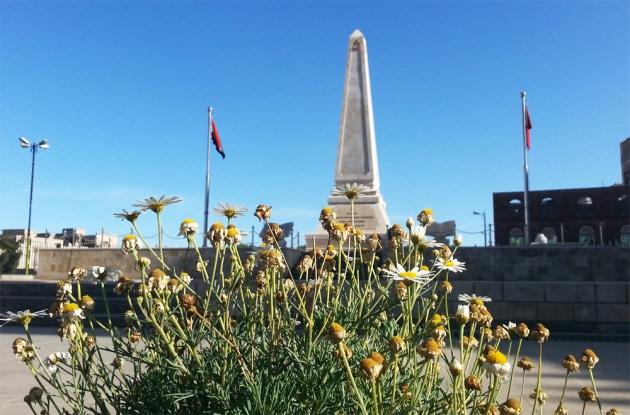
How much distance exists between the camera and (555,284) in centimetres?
735

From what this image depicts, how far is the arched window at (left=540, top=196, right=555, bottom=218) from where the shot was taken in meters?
41.9

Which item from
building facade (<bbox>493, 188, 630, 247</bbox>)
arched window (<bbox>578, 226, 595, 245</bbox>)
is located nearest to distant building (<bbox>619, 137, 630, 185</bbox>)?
building facade (<bbox>493, 188, 630, 247</bbox>)

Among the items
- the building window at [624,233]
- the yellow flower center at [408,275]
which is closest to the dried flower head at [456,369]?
the yellow flower center at [408,275]

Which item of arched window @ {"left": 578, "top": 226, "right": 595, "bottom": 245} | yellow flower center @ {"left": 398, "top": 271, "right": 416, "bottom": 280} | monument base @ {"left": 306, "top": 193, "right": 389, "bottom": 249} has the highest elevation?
arched window @ {"left": 578, "top": 226, "right": 595, "bottom": 245}

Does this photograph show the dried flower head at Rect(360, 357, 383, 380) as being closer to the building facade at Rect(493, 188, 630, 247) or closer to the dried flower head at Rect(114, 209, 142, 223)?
the dried flower head at Rect(114, 209, 142, 223)

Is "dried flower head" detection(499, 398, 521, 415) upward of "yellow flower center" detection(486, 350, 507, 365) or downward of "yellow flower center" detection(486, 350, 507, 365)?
downward

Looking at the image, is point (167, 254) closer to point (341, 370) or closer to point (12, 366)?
point (12, 366)

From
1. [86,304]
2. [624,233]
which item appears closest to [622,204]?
[624,233]

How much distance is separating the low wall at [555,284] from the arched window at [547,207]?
3723 cm

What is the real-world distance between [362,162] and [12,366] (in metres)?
10.8

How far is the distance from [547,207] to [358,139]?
33.5 metres

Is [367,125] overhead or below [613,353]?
overhead

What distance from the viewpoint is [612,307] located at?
23.5 feet

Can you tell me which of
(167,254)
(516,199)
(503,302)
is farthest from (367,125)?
(516,199)
